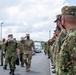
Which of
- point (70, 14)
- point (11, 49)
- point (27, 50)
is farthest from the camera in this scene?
point (27, 50)

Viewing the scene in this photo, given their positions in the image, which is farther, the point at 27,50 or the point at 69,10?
the point at 27,50

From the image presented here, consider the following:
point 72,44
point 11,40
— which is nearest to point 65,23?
point 72,44

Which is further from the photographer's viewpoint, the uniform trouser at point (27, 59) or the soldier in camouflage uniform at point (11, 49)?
the uniform trouser at point (27, 59)

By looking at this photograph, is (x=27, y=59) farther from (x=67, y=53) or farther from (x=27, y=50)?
(x=67, y=53)

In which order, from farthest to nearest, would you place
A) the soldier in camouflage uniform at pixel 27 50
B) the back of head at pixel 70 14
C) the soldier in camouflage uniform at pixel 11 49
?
the soldier in camouflage uniform at pixel 27 50, the soldier in camouflage uniform at pixel 11 49, the back of head at pixel 70 14

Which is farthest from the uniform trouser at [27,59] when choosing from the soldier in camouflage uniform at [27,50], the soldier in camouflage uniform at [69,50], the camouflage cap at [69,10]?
the soldier in camouflage uniform at [69,50]

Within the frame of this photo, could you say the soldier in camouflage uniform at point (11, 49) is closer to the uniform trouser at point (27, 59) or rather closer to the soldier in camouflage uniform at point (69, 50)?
the uniform trouser at point (27, 59)

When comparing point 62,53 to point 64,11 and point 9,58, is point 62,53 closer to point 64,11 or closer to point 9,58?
point 64,11

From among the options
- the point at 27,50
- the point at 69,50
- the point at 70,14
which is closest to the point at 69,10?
the point at 70,14

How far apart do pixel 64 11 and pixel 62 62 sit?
628mm

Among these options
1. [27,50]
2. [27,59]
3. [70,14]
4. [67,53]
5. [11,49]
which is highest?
[70,14]

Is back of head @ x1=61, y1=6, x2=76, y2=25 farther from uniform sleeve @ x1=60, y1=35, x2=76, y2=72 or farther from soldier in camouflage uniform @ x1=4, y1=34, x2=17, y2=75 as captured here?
soldier in camouflage uniform @ x1=4, y1=34, x2=17, y2=75

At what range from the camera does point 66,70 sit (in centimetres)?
350

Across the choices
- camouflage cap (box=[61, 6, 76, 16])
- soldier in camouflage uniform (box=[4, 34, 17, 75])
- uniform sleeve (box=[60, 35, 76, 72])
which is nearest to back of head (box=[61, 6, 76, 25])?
camouflage cap (box=[61, 6, 76, 16])
